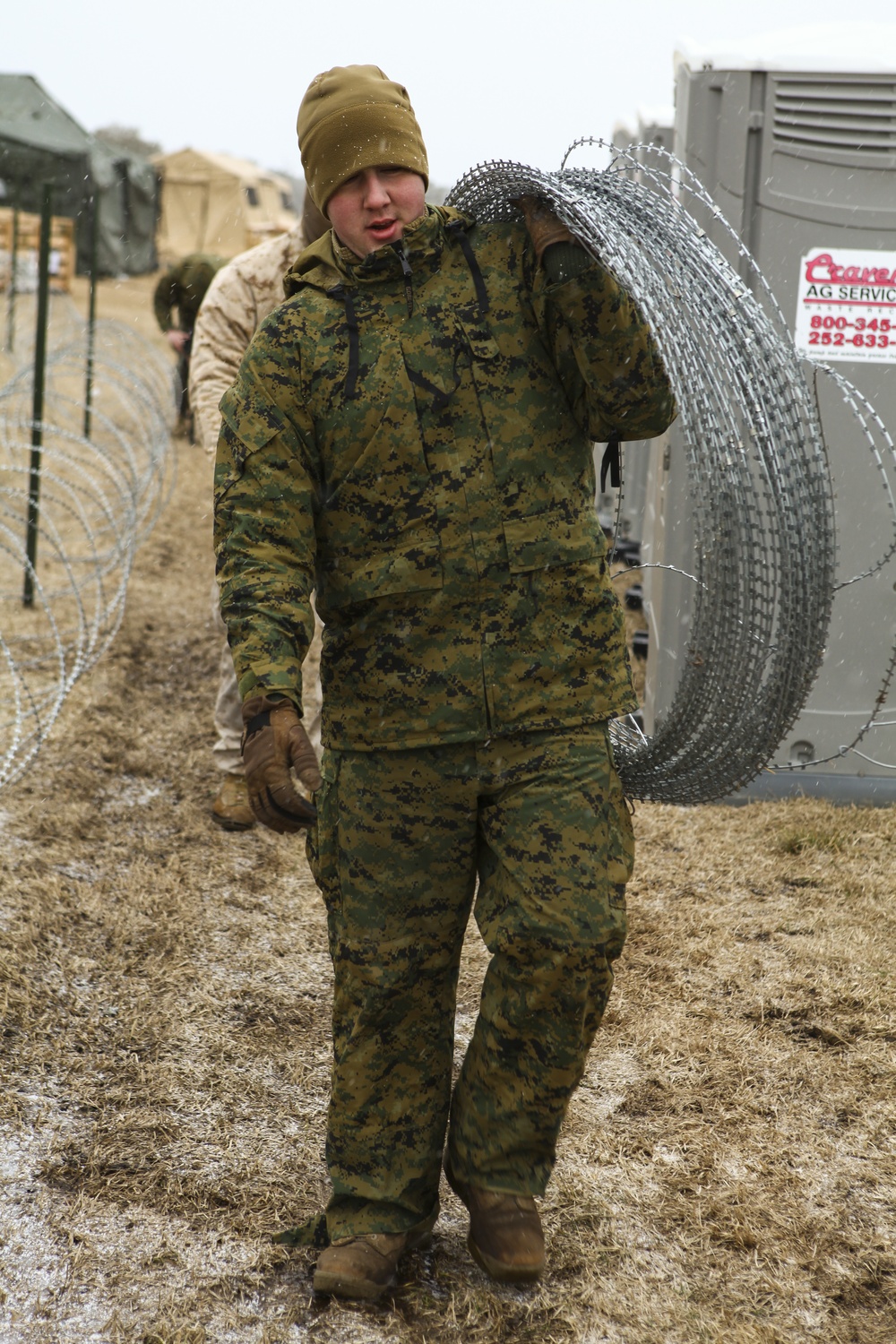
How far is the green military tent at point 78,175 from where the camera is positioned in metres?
27.9

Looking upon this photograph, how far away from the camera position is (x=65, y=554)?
629cm

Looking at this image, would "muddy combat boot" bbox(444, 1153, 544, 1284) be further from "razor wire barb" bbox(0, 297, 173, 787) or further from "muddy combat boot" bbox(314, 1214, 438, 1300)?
"razor wire barb" bbox(0, 297, 173, 787)

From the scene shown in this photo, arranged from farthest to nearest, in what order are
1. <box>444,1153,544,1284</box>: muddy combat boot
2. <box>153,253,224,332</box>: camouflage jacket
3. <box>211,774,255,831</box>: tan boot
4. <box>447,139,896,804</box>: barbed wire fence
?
<box>153,253,224,332</box>: camouflage jacket → <box>211,774,255,831</box>: tan boot → <box>447,139,896,804</box>: barbed wire fence → <box>444,1153,544,1284</box>: muddy combat boot

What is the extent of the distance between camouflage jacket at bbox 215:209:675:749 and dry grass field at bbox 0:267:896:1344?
113 cm

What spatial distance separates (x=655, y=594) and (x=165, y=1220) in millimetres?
3739

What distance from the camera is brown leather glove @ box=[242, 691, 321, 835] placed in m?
2.30

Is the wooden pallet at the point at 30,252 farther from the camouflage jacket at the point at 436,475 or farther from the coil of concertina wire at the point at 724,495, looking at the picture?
the camouflage jacket at the point at 436,475

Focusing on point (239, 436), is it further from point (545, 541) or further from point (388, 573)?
point (545, 541)

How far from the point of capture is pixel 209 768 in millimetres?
6066

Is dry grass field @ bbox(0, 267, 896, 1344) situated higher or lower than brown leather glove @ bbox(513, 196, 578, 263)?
lower

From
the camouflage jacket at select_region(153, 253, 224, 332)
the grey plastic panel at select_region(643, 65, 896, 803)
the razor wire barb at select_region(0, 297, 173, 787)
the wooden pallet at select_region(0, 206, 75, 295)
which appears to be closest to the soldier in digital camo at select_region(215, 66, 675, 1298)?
the razor wire barb at select_region(0, 297, 173, 787)

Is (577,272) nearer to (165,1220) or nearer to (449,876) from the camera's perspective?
(449,876)

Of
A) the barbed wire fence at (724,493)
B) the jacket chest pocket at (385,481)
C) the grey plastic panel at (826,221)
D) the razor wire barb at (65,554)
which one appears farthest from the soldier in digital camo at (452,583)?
the grey plastic panel at (826,221)

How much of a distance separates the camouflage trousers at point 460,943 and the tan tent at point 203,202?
33452 millimetres
